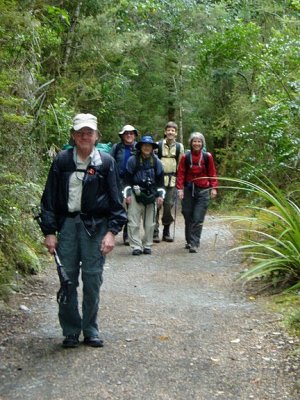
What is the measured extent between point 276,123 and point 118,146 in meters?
2.85

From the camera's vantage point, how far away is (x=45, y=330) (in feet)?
19.7

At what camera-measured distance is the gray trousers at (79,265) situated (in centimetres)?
532

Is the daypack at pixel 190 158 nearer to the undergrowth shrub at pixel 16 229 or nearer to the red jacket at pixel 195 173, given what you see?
the red jacket at pixel 195 173

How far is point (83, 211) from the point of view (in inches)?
208

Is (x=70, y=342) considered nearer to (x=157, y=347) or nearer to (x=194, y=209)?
(x=157, y=347)

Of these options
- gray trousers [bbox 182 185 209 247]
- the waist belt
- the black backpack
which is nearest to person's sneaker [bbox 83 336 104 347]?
the waist belt

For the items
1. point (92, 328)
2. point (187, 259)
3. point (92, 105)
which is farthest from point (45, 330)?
point (92, 105)

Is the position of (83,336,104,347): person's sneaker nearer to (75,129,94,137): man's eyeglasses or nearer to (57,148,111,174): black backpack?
(57,148,111,174): black backpack

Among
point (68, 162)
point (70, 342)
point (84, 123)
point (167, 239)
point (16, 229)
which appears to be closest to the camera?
point (84, 123)

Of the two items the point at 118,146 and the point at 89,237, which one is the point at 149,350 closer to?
the point at 89,237

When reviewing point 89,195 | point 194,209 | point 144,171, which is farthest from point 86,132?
point 194,209

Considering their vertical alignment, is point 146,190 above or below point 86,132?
below

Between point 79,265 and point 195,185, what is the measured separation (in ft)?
17.1

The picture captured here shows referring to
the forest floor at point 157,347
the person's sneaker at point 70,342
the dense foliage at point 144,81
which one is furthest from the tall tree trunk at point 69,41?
the person's sneaker at point 70,342
